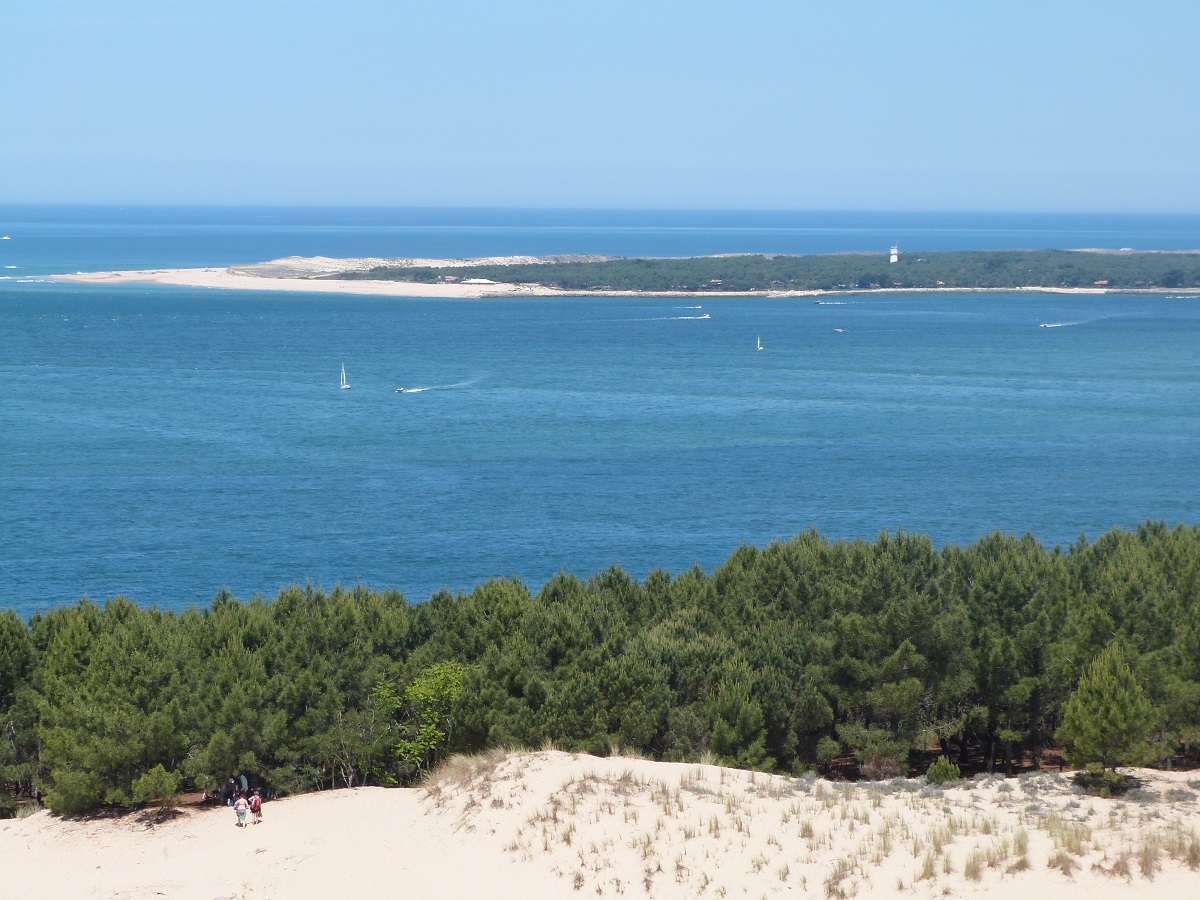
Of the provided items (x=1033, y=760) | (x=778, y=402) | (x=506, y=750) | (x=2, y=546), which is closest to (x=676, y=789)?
(x=506, y=750)

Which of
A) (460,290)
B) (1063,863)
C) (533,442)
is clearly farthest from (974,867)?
(460,290)

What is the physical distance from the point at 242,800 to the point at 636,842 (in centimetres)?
804

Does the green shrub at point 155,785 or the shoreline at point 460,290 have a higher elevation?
the shoreline at point 460,290

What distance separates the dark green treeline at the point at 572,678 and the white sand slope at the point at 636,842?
1632 mm

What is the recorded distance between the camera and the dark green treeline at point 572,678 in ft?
90.0

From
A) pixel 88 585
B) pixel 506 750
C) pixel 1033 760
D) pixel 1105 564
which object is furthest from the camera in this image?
pixel 88 585

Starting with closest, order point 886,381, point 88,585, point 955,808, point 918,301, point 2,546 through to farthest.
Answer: point 955,808 → point 88,585 → point 2,546 → point 886,381 → point 918,301

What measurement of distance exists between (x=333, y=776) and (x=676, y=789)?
857 centimetres

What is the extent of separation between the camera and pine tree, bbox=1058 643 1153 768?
23.9m

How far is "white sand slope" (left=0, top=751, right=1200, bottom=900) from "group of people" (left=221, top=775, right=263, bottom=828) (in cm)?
25

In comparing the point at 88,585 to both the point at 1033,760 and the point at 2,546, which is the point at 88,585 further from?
the point at 1033,760

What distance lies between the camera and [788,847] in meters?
22.0

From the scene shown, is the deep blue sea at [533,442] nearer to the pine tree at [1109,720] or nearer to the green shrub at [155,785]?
the green shrub at [155,785]

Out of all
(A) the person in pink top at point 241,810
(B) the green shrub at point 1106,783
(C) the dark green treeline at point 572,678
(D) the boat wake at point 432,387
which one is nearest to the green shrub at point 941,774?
(C) the dark green treeline at point 572,678
